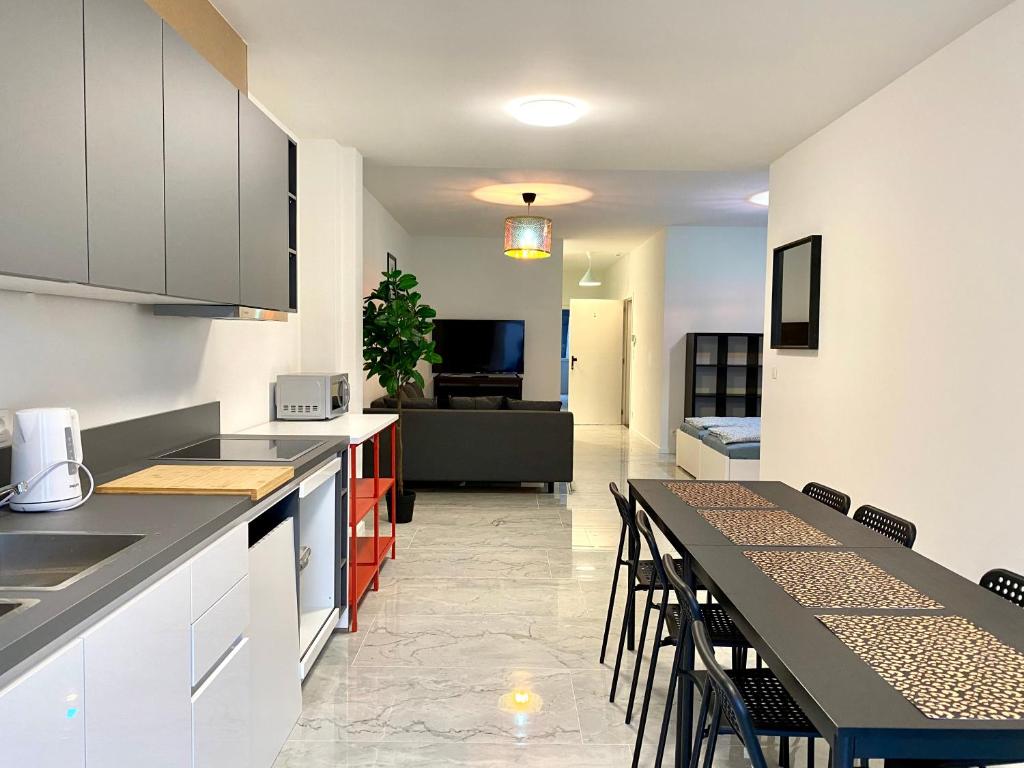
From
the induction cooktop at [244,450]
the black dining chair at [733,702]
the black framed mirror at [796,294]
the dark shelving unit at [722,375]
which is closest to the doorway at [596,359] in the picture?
the dark shelving unit at [722,375]

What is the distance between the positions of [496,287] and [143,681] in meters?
8.49

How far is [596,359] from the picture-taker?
1166cm

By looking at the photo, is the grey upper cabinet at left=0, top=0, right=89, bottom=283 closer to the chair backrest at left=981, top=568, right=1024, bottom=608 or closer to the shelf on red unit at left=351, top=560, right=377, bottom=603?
the shelf on red unit at left=351, top=560, right=377, bottom=603

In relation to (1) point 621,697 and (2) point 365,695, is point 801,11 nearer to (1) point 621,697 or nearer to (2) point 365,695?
Result: (1) point 621,697

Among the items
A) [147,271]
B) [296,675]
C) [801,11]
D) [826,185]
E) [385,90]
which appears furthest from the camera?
[826,185]

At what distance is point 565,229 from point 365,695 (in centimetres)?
694

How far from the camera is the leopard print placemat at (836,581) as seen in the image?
1.62 meters

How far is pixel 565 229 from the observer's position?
28.9 feet

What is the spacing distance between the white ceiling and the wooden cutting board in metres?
1.73

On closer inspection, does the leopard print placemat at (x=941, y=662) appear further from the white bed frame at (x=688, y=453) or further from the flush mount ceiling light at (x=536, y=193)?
the white bed frame at (x=688, y=453)

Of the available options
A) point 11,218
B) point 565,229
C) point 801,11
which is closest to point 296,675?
point 11,218

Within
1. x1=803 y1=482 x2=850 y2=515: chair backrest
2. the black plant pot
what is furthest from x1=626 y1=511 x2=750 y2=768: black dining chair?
→ the black plant pot

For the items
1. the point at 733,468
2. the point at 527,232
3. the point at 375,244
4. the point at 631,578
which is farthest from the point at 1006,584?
the point at 375,244

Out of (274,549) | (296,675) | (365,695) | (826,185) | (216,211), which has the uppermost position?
(826,185)
